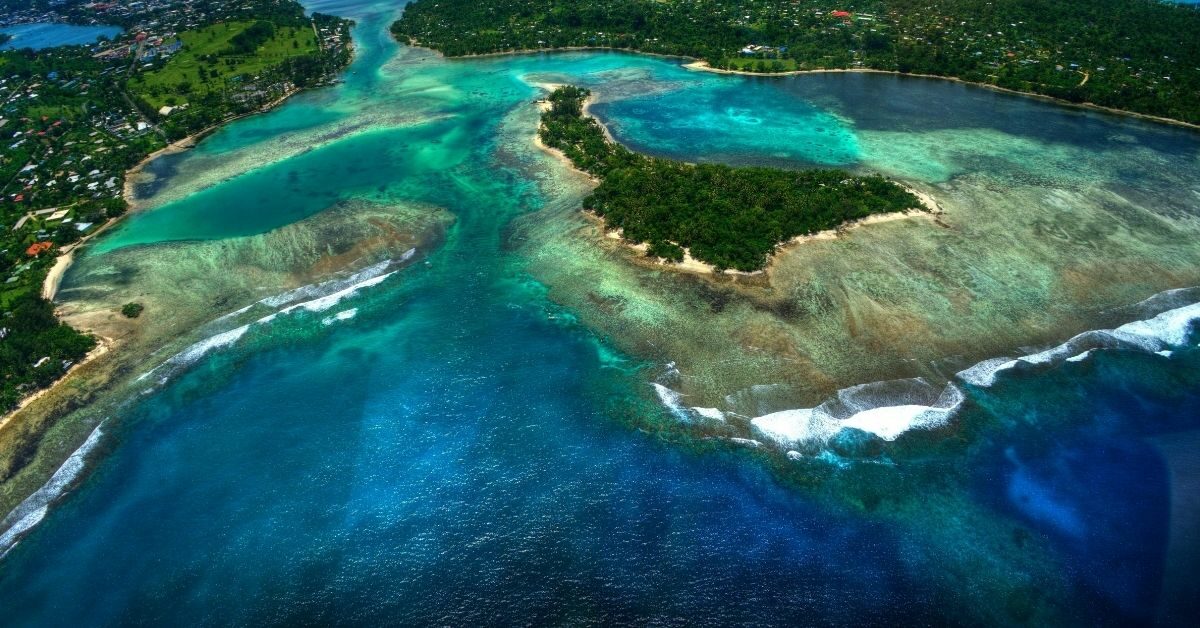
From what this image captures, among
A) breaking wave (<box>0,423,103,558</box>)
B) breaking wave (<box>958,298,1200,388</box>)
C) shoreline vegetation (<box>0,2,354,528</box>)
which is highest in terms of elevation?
breaking wave (<box>958,298,1200,388</box>)

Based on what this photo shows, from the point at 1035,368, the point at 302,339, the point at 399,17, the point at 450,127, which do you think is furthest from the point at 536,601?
the point at 399,17

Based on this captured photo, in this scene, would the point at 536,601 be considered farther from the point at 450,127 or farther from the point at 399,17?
the point at 399,17

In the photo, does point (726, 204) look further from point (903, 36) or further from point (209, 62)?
point (209, 62)

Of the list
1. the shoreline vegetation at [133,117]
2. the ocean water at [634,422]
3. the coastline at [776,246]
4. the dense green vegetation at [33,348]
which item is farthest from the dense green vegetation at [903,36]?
the dense green vegetation at [33,348]

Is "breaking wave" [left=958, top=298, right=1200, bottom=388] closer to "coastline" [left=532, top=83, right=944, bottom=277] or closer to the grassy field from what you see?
"coastline" [left=532, top=83, right=944, bottom=277]

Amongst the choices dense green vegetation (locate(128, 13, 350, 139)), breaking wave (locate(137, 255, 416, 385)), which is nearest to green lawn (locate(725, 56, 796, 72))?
breaking wave (locate(137, 255, 416, 385))

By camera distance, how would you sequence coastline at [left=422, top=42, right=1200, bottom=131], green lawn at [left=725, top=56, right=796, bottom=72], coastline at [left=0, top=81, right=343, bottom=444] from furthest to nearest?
green lawn at [left=725, top=56, right=796, bottom=72]
coastline at [left=422, top=42, right=1200, bottom=131]
coastline at [left=0, top=81, right=343, bottom=444]
